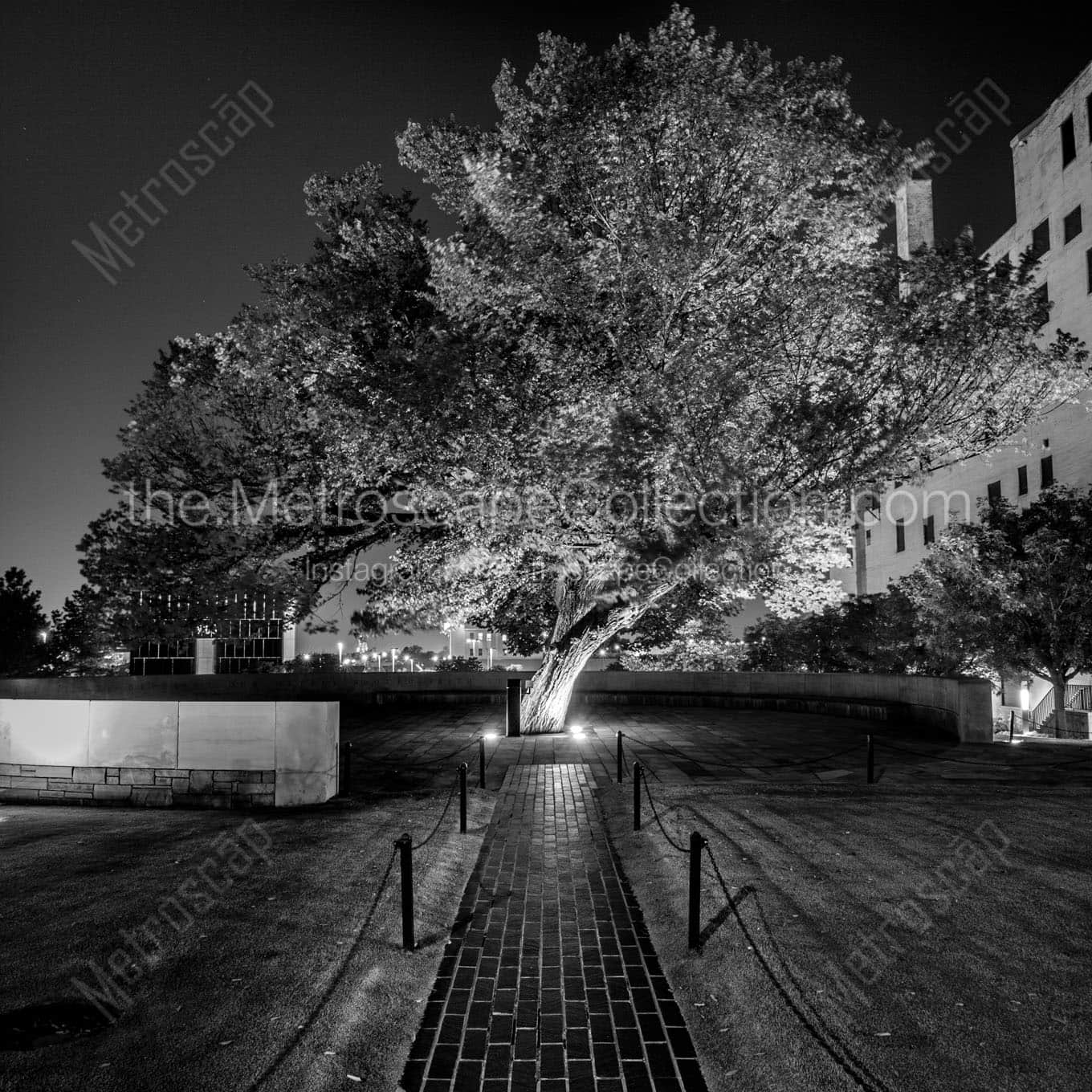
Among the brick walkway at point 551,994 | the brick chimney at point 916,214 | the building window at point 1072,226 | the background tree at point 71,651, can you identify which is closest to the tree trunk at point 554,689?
the brick walkway at point 551,994

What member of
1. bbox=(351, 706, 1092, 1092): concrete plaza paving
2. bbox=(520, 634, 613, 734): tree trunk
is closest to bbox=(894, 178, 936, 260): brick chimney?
bbox=(351, 706, 1092, 1092): concrete plaza paving

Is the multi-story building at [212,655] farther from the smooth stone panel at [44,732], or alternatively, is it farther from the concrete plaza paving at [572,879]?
the smooth stone panel at [44,732]

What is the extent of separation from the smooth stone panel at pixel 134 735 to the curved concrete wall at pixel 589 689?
12.4 metres

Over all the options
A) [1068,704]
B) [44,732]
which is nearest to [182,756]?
[44,732]

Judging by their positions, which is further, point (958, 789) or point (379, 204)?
point (379, 204)

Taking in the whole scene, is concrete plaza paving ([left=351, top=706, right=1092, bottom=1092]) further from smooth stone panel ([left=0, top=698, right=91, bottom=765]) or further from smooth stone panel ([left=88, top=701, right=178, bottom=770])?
smooth stone panel ([left=0, top=698, right=91, bottom=765])

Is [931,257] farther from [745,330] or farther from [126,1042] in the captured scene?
[126,1042]

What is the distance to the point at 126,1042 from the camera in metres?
5.00

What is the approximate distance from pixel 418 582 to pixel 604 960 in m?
16.5

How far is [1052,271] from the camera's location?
43.0 meters

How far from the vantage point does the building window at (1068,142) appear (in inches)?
1658

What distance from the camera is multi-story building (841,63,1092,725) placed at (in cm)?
4016

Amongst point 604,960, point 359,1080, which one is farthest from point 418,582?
point 359,1080

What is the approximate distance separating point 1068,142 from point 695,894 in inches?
1995
